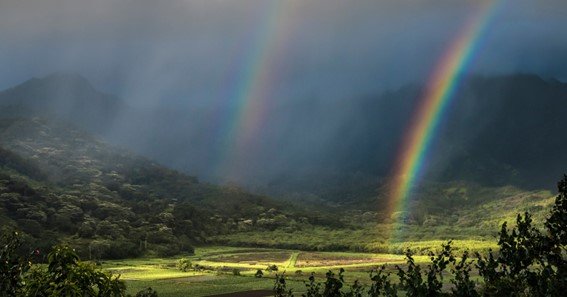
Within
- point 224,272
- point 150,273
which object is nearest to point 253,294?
A: point 224,272

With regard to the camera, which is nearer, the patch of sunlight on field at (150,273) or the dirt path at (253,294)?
the dirt path at (253,294)

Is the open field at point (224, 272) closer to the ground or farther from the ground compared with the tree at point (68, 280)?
farther from the ground

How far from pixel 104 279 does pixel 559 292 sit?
1717 centimetres

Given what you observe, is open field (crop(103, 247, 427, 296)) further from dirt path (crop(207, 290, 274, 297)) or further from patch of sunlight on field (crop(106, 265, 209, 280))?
dirt path (crop(207, 290, 274, 297))

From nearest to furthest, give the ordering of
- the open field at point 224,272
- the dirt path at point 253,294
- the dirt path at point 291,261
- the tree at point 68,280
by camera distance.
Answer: the tree at point 68,280
the dirt path at point 253,294
the open field at point 224,272
the dirt path at point 291,261

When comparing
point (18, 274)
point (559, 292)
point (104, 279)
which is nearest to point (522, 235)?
point (559, 292)

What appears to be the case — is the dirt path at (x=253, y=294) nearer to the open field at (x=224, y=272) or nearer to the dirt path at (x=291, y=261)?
the open field at (x=224, y=272)

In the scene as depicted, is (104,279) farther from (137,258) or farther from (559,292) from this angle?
(137,258)

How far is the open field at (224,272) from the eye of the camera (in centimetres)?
10549

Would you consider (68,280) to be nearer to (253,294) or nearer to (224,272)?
(253,294)

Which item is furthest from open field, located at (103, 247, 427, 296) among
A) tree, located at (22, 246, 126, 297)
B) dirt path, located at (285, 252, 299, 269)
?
tree, located at (22, 246, 126, 297)

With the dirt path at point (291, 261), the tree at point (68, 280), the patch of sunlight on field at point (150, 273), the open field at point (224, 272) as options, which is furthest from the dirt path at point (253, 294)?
the tree at point (68, 280)

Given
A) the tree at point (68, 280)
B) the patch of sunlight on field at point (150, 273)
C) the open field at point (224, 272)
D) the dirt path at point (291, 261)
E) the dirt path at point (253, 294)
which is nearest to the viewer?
the tree at point (68, 280)

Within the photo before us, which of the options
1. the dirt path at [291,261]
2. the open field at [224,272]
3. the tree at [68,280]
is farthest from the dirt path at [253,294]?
the tree at [68,280]
